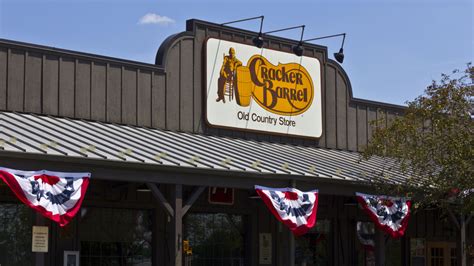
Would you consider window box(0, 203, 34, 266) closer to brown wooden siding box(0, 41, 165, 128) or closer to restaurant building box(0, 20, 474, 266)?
restaurant building box(0, 20, 474, 266)

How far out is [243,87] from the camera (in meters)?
25.9

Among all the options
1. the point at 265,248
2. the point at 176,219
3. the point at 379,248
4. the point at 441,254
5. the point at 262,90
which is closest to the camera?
the point at 176,219

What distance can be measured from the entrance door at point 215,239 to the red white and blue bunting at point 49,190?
5.39 m

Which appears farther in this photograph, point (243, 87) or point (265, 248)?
point (243, 87)

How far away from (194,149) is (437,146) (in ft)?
18.8

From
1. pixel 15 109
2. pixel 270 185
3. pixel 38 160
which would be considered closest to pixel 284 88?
pixel 270 185

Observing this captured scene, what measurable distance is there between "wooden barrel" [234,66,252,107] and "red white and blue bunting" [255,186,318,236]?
4.19 m

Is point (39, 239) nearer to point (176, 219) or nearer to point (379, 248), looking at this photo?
point (176, 219)

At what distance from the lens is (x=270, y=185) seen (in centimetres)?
2209

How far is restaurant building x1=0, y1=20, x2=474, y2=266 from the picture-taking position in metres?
20.3

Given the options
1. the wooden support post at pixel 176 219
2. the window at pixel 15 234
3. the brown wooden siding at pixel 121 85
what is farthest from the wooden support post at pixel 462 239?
the window at pixel 15 234

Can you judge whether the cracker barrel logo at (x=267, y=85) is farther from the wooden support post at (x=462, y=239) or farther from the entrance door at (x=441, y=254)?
the entrance door at (x=441, y=254)

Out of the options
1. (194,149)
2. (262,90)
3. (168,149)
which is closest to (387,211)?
(262,90)

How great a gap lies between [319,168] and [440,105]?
3.31 m
